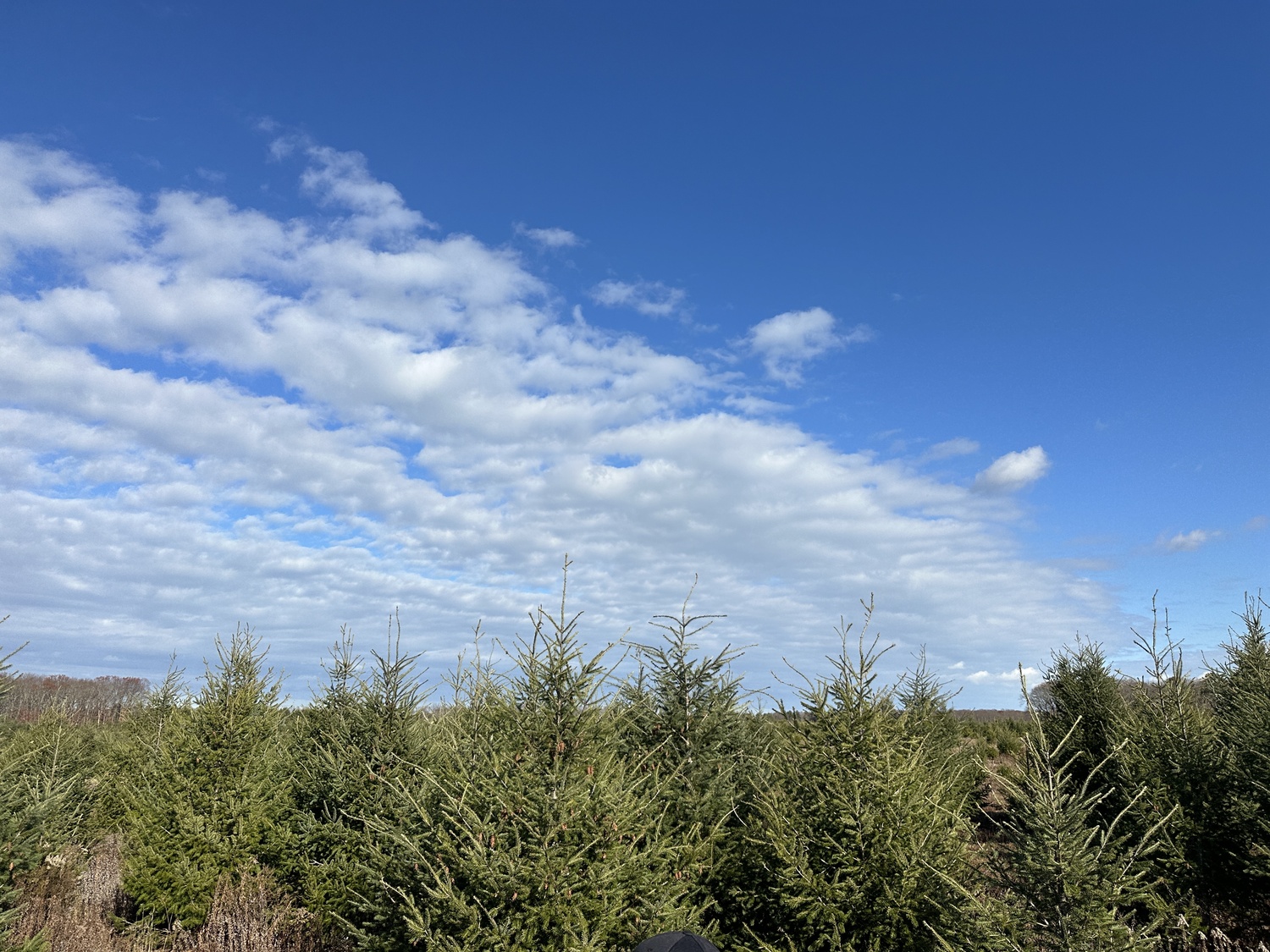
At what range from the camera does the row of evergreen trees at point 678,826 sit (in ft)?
17.5

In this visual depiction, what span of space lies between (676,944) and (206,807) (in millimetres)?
11486

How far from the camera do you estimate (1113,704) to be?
17344mm

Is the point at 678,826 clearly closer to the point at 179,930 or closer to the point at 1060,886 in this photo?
the point at 1060,886

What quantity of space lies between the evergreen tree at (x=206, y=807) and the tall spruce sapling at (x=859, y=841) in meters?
8.73

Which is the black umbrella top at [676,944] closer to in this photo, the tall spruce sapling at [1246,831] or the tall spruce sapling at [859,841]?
the tall spruce sapling at [859,841]

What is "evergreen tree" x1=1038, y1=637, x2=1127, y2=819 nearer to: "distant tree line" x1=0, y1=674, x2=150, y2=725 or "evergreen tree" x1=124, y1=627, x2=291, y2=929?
"evergreen tree" x1=124, y1=627, x2=291, y2=929

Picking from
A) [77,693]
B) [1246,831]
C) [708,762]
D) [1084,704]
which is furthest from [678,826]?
[77,693]

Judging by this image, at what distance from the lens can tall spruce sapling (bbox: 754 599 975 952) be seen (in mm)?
5840

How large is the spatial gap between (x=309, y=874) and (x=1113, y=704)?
16899 mm

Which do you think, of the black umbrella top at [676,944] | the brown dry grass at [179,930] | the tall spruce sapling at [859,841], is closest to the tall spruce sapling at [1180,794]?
the tall spruce sapling at [859,841]

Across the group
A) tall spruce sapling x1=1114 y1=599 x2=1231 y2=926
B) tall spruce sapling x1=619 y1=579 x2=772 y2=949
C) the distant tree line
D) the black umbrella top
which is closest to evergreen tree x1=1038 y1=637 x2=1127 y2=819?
tall spruce sapling x1=1114 y1=599 x2=1231 y2=926

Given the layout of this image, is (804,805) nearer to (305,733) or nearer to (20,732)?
(305,733)

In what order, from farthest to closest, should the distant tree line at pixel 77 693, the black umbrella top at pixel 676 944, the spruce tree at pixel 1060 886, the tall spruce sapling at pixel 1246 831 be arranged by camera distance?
the distant tree line at pixel 77 693
the tall spruce sapling at pixel 1246 831
the spruce tree at pixel 1060 886
the black umbrella top at pixel 676 944

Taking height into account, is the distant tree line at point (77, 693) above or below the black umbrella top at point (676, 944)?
below
